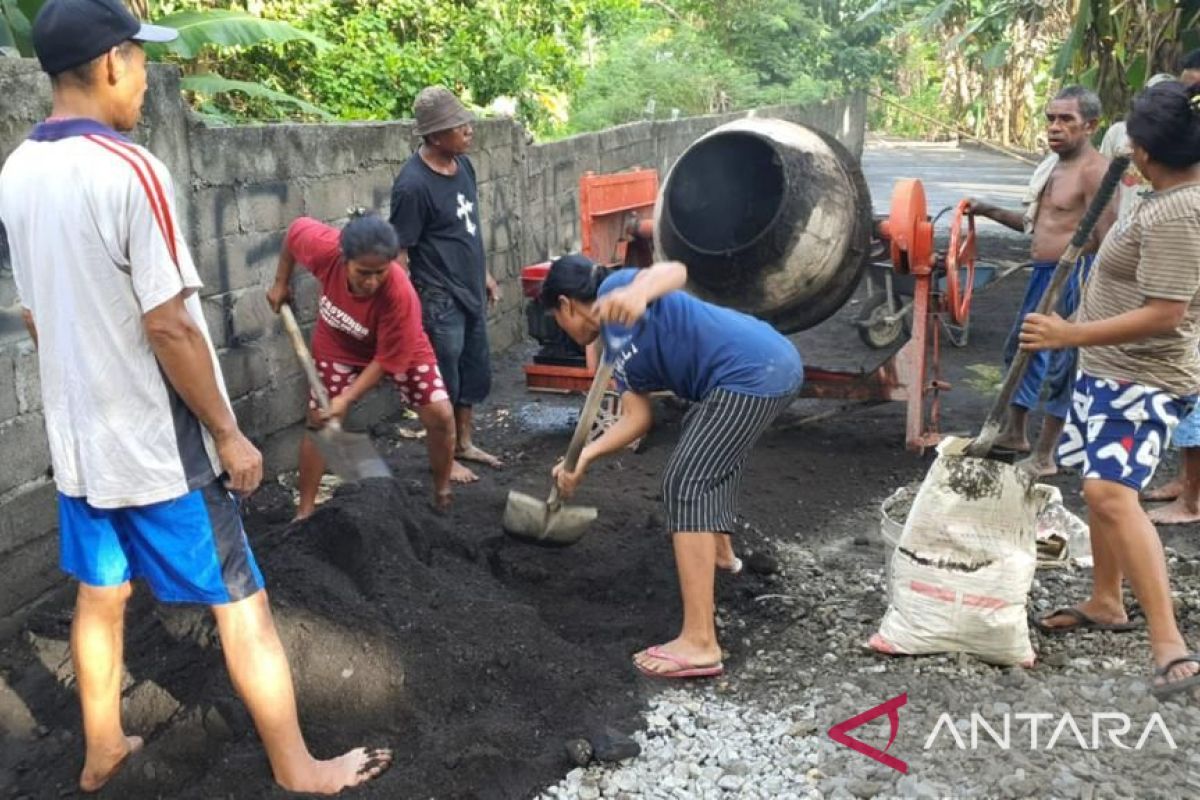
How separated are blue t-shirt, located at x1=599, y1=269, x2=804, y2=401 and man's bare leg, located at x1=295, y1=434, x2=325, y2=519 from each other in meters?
1.47

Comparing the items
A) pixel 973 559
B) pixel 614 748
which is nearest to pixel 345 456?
pixel 614 748

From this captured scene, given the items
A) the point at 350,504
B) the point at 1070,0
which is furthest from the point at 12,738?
the point at 1070,0

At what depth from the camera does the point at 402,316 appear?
15.1 ft

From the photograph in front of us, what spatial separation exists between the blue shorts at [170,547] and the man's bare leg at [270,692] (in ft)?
0.20

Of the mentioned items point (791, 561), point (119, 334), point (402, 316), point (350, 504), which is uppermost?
point (119, 334)

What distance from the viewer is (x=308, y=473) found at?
4695 millimetres

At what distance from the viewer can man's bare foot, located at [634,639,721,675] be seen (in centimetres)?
370

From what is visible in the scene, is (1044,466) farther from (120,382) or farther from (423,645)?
(120,382)

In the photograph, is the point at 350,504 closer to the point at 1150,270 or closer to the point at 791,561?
the point at 791,561

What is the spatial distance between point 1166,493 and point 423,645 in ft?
11.4

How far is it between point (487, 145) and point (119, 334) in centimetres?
565

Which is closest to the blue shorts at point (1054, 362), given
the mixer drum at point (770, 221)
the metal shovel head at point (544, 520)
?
the mixer drum at point (770, 221)

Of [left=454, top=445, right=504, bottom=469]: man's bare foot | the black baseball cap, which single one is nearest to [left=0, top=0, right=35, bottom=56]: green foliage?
[left=454, top=445, right=504, bottom=469]: man's bare foot

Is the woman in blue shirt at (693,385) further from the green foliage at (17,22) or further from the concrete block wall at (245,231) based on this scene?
the green foliage at (17,22)
